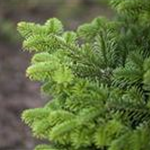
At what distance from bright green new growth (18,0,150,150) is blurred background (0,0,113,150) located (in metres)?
2.84

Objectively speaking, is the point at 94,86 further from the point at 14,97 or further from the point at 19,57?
the point at 19,57

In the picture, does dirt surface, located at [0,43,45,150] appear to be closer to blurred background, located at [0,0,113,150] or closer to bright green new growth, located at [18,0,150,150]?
blurred background, located at [0,0,113,150]

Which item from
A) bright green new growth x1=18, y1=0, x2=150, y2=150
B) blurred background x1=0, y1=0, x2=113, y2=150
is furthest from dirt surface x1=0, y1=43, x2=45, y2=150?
bright green new growth x1=18, y1=0, x2=150, y2=150

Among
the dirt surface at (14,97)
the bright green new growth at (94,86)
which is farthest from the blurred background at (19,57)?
the bright green new growth at (94,86)

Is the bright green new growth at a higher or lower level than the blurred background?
lower

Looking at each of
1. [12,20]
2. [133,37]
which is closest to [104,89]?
[133,37]

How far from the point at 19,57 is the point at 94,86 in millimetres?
4637

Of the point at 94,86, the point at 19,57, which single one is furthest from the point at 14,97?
the point at 94,86

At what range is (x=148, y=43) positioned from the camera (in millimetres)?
2338

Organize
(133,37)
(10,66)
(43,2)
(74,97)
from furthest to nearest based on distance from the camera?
(43,2)
(10,66)
(133,37)
(74,97)

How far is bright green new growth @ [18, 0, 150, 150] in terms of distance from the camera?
1.81 metres

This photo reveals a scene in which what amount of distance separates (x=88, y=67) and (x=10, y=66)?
4.22 metres

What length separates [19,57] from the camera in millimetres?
6461

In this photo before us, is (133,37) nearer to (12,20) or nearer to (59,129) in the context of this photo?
(59,129)
